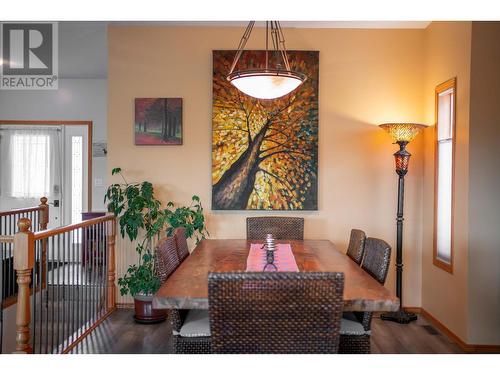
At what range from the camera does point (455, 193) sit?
12.4 feet

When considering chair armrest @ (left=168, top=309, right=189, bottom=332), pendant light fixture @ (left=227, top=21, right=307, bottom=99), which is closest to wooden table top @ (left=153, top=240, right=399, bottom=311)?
chair armrest @ (left=168, top=309, right=189, bottom=332)

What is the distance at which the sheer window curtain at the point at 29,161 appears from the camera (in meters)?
6.89

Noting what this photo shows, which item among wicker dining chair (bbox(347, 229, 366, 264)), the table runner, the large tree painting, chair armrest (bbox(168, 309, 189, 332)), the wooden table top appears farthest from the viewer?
the large tree painting

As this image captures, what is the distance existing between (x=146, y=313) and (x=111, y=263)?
2.12 ft

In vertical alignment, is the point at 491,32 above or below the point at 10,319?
above

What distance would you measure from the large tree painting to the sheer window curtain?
11.0 feet

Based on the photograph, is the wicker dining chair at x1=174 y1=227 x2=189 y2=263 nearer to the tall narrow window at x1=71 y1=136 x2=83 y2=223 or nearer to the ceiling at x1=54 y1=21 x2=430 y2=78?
the ceiling at x1=54 y1=21 x2=430 y2=78

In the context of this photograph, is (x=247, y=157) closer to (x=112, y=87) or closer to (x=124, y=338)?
(x=112, y=87)

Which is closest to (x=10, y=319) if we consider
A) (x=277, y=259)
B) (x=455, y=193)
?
(x=277, y=259)

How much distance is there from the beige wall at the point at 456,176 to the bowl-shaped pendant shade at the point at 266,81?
1422mm

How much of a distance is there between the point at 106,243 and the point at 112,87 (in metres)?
1.45

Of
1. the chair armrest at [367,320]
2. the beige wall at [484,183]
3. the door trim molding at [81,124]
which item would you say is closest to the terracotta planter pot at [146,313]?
the chair armrest at [367,320]

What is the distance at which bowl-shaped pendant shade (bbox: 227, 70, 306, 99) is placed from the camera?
298 cm
